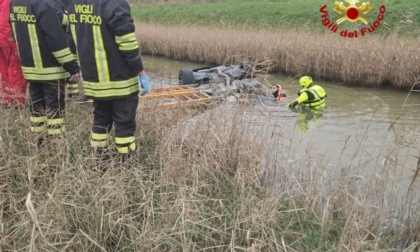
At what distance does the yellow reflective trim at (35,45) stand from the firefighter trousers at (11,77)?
586mm

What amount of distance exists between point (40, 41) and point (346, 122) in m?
4.67

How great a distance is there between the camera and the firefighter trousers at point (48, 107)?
374 centimetres

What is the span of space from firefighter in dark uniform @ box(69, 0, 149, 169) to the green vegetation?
991 cm

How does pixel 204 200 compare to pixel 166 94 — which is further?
pixel 166 94

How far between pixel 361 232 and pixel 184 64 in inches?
416

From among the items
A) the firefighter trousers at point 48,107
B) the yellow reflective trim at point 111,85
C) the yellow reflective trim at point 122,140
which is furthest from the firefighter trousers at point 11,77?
the yellow reflective trim at point 122,140

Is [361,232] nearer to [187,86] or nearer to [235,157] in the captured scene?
[235,157]

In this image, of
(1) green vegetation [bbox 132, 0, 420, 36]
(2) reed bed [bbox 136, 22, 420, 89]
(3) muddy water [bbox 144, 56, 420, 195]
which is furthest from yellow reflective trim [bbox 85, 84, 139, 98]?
(1) green vegetation [bbox 132, 0, 420, 36]

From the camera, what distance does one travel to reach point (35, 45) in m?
3.76

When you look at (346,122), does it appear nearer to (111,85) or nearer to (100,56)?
(111,85)

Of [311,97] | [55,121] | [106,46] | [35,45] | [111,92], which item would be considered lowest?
[311,97]

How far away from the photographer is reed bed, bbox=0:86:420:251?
2498mm

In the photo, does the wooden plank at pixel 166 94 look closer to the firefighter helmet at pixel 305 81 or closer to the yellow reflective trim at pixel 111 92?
the firefighter helmet at pixel 305 81

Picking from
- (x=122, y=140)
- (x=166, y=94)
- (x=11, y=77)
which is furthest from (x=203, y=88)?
(x=122, y=140)
